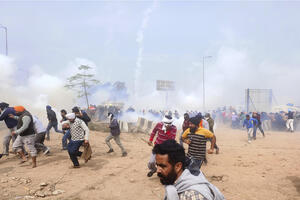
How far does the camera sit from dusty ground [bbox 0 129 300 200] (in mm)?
4762

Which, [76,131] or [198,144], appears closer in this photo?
[198,144]

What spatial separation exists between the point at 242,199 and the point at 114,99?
49.8 meters

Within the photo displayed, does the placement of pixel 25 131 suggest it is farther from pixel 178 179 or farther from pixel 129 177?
pixel 178 179

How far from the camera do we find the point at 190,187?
4.86 ft

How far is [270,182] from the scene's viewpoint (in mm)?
5527

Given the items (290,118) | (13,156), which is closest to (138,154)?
(13,156)

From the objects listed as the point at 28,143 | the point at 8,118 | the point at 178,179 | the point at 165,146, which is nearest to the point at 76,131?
the point at 28,143

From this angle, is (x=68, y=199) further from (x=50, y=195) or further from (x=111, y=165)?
(x=111, y=165)

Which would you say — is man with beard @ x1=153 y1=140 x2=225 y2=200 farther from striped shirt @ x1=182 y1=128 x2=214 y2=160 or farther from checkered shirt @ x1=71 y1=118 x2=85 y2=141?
checkered shirt @ x1=71 y1=118 x2=85 y2=141

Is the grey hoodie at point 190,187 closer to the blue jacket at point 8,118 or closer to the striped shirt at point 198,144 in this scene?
the striped shirt at point 198,144

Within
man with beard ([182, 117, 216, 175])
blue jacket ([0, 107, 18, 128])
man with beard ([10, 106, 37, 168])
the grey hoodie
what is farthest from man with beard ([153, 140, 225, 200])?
blue jacket ([0, 107, 18, 128])

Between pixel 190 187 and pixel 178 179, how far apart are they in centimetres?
12

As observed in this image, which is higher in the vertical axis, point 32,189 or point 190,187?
point 190,187

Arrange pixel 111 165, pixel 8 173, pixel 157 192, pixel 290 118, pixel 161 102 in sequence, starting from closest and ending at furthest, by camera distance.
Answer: pixel 157 192 < pixel 8 173 < pixel 111 165 < pixel 290 118 < pixel 161 102
